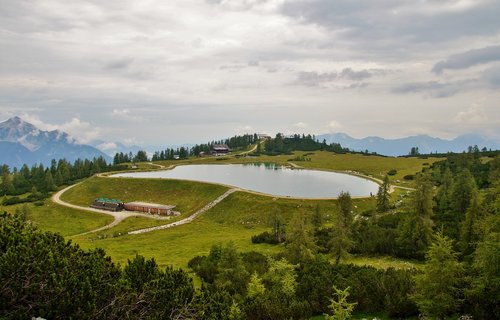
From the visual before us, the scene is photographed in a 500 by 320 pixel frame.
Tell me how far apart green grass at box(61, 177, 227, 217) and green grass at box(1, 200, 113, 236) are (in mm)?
10183

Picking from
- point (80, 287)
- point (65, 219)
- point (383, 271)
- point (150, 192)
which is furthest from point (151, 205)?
point (80, 287)

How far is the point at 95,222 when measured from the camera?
9656 cm

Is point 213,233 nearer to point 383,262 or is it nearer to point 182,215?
point 182,215

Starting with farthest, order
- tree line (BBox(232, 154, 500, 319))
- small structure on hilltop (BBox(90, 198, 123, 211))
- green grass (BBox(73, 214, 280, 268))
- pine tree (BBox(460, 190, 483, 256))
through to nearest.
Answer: small structure on hilltop (BBox(90, 198, 123, 211)), green grass (BBox(73, 214, 280, 268)), pine tree (BBox(460, 190, 483, 256)), tree line (BBox(232, 154, 500, 319))

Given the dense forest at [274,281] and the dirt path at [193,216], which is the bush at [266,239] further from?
the dirt path at [193,216]

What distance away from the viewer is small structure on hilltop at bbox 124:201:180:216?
103m

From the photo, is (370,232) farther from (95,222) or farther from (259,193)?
(95,222)

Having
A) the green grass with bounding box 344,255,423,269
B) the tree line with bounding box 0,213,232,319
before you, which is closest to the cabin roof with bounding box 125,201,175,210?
the green grass with bounding box 344,255,423,269

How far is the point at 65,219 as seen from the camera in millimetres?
99938

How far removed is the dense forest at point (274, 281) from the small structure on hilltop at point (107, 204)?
216 ft

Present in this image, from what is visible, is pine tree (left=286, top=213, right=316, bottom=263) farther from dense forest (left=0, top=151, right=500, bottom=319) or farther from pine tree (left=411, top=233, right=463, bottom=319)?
pine tree (left=411, top=233, right=463, bottom=319)

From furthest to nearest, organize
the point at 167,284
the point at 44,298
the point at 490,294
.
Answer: the point at 490,294, the point at 167,284, the point at 44,298

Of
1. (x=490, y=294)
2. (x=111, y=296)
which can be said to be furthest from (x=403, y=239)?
(x=111, y=296)

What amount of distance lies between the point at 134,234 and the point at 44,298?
2754 inches
